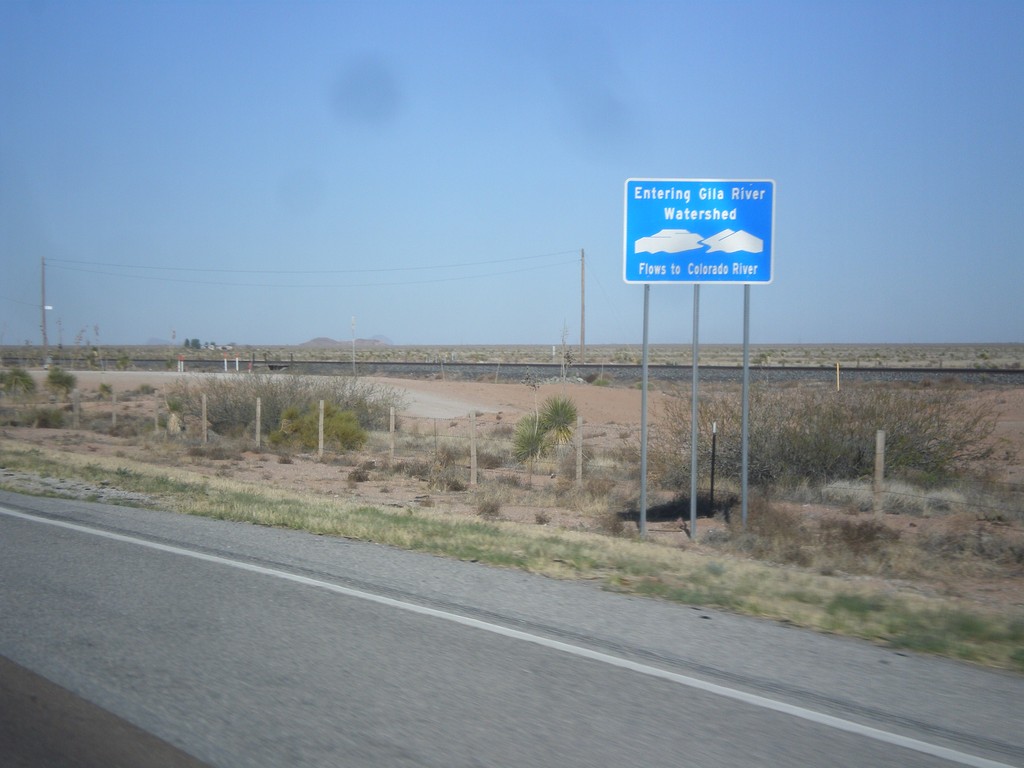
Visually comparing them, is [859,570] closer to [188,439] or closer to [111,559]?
[111,559]

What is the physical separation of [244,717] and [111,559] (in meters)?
5.25

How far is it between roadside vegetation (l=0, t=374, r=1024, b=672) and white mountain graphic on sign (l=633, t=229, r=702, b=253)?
4.99 m

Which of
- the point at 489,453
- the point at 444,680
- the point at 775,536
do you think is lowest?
the point at 489,453

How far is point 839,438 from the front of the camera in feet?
74.5

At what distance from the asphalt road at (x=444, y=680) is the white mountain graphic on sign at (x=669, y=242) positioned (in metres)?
8.04

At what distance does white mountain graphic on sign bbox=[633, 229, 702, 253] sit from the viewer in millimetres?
16219

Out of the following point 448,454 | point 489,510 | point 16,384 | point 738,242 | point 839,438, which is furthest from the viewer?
point 16,384

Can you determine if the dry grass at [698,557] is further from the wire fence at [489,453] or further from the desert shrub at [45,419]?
the desert shrub at [45,419]

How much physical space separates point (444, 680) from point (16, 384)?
54.0 m

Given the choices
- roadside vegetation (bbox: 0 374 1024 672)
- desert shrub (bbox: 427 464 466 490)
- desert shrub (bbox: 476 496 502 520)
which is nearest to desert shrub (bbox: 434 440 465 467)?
roadside vegetation (bbox: 0 374 1024 672)

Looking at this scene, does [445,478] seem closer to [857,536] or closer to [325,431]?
[325,431]

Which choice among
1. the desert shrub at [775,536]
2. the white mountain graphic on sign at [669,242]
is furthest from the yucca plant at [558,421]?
the white mountain graphic on sign at [669,242]

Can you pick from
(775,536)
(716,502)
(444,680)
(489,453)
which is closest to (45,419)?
(489,453)

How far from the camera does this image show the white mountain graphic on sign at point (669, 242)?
639 inches
